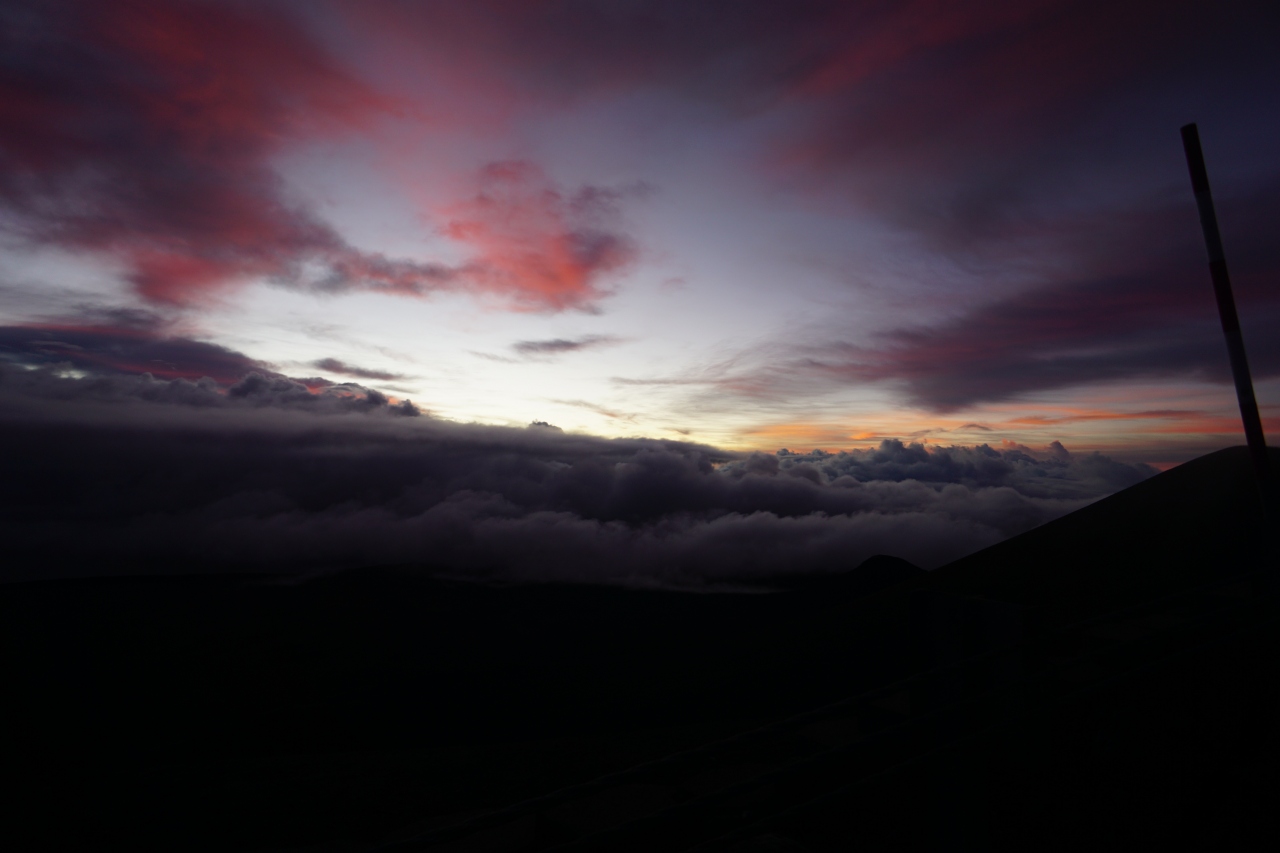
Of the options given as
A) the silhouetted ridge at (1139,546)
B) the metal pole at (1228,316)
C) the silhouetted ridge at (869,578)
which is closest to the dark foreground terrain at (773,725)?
the silhouetted ridge at (1139,546)

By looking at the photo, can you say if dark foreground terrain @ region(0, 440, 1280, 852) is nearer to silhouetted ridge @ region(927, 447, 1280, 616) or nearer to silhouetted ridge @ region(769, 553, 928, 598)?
silhouetted ridge @ region(927, 447, 1280, 616)

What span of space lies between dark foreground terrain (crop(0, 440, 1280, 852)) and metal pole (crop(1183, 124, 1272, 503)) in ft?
3.63

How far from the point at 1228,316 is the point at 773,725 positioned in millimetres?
10016

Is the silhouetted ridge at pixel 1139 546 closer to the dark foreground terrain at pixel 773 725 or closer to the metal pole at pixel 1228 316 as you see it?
the dark foreground terrain at pixel 773 725

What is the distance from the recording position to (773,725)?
2.74 metres

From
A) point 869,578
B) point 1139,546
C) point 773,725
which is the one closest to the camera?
point 773,725

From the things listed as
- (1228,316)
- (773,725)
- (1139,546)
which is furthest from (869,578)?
(773,725)

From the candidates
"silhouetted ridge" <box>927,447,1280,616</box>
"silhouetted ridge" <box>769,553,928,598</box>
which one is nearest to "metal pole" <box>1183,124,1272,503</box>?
"silhouetted ridge" <box>927,447,1280,616</box>

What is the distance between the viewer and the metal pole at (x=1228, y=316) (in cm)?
737

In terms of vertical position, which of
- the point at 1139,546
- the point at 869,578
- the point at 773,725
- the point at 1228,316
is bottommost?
the point at 869,578

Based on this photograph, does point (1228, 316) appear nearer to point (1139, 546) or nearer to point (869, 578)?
point (1139, 546)

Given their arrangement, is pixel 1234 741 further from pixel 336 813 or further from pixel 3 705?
pixel 3 705

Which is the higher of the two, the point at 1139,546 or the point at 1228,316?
the point at 1228,316

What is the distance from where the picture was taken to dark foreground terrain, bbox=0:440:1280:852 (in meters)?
3.25
